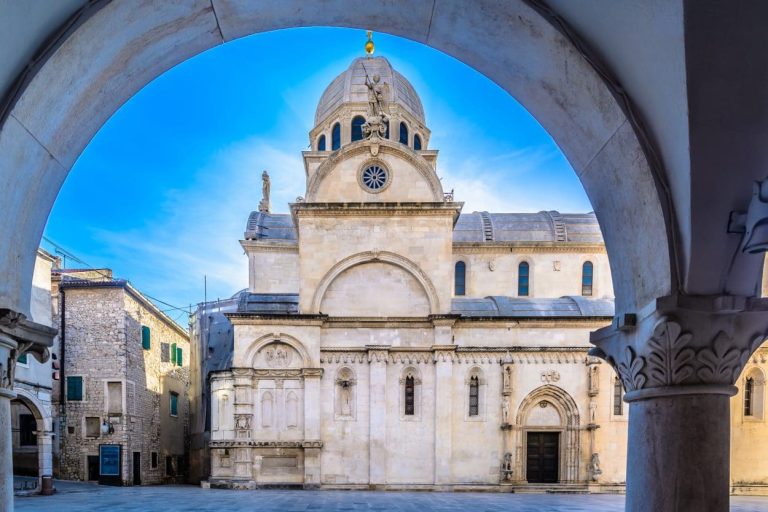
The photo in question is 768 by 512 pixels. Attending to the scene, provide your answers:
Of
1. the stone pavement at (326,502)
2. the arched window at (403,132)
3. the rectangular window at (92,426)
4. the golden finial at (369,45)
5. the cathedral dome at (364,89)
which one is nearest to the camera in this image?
the stone pavement at (326,502)

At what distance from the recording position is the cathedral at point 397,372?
2525cm

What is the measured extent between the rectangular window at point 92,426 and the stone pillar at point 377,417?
1585 cm

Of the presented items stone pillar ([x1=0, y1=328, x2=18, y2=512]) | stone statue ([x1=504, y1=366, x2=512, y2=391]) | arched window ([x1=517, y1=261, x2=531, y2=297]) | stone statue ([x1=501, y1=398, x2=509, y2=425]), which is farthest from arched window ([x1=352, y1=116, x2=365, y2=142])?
stone pillar ([x1=0, y1=328, x2=18, y2=512])

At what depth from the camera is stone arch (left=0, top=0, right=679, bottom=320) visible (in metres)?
4.02

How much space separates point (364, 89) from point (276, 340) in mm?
18716

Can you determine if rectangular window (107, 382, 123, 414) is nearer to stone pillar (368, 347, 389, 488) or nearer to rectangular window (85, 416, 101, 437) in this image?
rectangular window (85, 416, 101, 437)

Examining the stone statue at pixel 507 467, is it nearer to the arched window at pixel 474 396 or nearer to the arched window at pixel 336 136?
the arched window at pixel 474 396

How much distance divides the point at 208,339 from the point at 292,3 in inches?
1406

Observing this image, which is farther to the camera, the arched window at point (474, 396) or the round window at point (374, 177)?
the round window at point (374, 177)

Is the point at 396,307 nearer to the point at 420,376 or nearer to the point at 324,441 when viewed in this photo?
the point at 420,376

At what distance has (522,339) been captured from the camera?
26.2 metres

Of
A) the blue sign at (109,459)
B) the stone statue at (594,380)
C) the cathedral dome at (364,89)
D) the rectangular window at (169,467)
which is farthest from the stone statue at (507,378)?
the rectangular window at (169,467)

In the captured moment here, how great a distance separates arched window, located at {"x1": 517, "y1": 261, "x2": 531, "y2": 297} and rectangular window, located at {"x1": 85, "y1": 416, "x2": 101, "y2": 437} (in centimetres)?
2532

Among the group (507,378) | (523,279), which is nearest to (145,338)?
(507,378)
